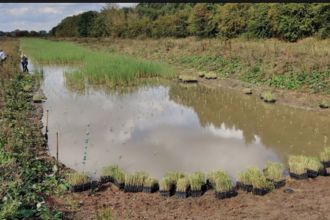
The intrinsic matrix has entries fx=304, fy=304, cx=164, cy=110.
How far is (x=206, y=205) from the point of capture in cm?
402

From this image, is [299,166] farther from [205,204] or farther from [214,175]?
[205,204]

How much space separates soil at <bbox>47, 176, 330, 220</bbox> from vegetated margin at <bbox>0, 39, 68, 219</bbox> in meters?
0.28

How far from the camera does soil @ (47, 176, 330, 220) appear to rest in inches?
142

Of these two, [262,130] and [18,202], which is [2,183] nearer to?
[18,202]

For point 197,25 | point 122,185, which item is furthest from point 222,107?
point 197,25

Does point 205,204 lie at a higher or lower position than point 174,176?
lower

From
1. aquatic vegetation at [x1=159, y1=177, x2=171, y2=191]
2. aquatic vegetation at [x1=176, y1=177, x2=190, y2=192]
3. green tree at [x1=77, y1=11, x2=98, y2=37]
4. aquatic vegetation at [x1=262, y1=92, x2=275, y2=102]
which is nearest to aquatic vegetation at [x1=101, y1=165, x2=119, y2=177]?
aquatic vegetation at [x1=159, y1=177, x2=171, y2=191]

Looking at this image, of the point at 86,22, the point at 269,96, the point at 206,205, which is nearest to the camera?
the point at 206,205

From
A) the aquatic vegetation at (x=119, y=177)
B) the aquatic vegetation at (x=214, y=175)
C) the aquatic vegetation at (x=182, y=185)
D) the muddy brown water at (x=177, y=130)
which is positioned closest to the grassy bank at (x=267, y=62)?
the muddy brown water at (x=177, y=130)

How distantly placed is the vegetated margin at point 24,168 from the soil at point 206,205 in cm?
28

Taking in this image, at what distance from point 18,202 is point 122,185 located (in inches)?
64.8

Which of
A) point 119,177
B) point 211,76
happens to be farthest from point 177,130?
point 211,76

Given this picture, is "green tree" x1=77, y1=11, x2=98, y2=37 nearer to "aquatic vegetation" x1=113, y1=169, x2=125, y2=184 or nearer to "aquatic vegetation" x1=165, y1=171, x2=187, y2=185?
"aquatic vegetation" x1=113, y1=169, x2=125, y2=184

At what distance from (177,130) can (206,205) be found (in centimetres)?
347
